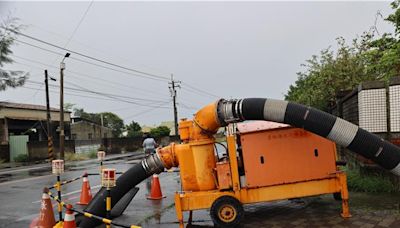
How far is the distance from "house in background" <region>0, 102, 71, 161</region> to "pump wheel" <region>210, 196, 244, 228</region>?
30.8 meters

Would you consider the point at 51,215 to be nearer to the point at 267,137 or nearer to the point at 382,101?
the point at 267,137

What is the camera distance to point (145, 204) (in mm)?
9336

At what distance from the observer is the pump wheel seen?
20.3ft

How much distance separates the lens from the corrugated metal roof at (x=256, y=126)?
653cm

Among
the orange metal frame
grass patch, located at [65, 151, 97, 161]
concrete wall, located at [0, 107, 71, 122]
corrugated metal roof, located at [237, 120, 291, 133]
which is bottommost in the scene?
the orange metal frame

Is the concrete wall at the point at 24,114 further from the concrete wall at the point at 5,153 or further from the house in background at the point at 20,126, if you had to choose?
the concrete wall at the point at 5,153

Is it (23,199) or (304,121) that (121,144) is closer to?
(23,199)

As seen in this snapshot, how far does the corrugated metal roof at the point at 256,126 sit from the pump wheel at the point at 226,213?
1220 mm

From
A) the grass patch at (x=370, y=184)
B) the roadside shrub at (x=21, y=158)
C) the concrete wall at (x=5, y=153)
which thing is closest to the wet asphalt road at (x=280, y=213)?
the grass patch at (x=370, y=184)

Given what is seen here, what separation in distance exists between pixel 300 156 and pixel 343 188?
862 millimetres

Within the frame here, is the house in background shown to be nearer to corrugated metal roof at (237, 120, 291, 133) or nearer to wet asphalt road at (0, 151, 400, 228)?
wet asphalt road at (0, 151, 400, 228)

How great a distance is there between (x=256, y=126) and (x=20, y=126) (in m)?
36.1

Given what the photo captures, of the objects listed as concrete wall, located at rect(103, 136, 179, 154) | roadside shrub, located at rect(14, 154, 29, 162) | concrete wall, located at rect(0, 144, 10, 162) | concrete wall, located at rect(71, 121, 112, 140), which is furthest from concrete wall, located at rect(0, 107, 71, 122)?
concrete wall, located at rect(71, 121, 112, 140)

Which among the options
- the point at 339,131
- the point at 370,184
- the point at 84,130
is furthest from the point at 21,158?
the point at 339,131
